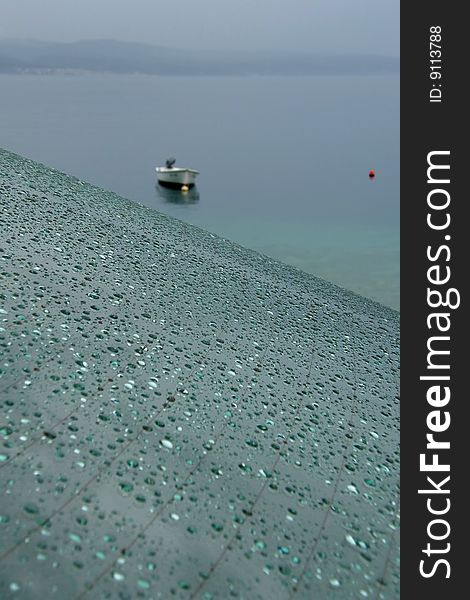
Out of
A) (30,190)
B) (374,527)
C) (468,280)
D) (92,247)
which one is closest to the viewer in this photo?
(374,527)

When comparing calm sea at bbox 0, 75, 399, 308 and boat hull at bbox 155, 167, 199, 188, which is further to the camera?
boat hull at bbox 155, 167, 199, 188

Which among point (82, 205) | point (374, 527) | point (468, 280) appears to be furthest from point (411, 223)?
point (82, 205)

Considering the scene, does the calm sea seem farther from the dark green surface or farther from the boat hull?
the dark green surface

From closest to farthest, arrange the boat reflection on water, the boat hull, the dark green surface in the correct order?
the dark green surface → the boat hull → the boat reflection on water

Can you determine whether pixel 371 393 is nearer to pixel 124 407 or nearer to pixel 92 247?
pixel 124 407

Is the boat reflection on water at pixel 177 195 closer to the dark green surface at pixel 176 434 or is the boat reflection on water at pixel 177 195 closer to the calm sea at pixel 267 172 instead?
the calm sea at pixel 267 172

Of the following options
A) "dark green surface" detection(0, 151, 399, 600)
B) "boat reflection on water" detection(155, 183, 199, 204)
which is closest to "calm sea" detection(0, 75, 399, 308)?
"boat reflection on water" detection(155, 183, 199, 204)

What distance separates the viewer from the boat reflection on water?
113 ft

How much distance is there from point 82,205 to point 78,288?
158 centimetres

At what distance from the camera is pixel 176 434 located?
2105mm

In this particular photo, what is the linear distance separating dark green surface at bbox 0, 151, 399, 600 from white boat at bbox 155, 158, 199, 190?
30950mm

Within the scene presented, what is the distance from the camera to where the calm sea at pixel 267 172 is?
2609 cm

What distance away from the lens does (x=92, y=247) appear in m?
3.53

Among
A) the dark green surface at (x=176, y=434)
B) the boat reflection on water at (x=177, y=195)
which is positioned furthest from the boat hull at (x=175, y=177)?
the dark green surface at (x=176, y=434)
